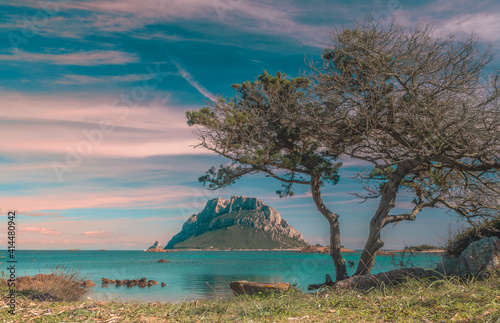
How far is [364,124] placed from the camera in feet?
36.4

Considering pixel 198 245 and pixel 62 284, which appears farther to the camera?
pixel 198 245

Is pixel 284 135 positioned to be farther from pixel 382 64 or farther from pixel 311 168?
pixel 382 64

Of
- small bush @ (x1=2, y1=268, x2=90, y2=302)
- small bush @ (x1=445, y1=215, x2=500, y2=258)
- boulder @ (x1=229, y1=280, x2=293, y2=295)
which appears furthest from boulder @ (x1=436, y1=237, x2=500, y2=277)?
small bush @ (x1=2, y1=268, x2=90, y2=302)

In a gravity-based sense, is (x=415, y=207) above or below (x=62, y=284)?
above

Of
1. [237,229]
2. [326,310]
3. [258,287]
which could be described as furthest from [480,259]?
[237,229]

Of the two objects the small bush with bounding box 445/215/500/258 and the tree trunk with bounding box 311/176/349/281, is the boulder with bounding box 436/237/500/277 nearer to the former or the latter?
the small bush with bounding box 445/215/500/258

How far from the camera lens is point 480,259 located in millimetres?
8242

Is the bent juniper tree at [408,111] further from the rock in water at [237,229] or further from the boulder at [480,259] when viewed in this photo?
the rock in water at [237,229]

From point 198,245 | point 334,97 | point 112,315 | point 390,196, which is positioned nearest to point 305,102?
point 334,97

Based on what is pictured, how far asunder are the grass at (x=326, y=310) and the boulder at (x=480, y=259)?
62.5 inches

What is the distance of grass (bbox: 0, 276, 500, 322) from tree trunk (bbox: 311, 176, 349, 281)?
639 cm

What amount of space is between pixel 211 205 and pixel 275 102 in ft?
555

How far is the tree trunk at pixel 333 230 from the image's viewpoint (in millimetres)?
12802

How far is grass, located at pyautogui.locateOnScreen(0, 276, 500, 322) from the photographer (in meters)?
4.92
